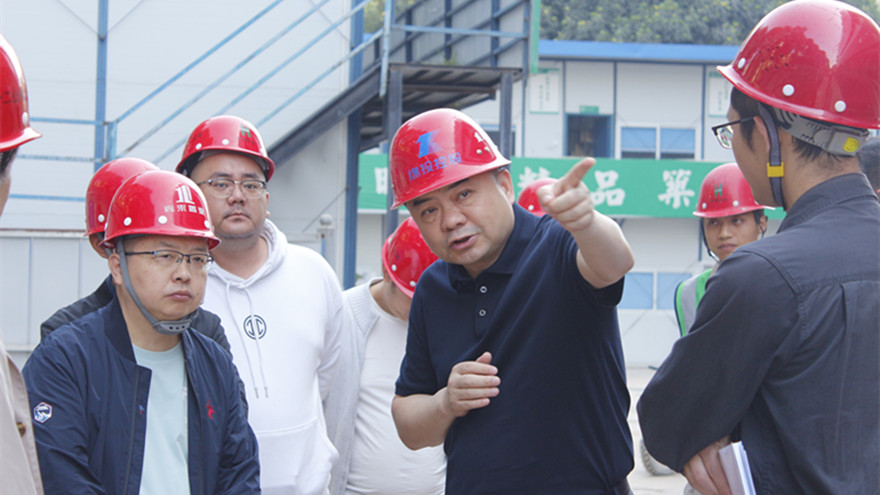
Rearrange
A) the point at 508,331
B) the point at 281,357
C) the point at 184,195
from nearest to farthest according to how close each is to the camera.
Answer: the point at 508,331, the point at 184,195, the point at 281,357

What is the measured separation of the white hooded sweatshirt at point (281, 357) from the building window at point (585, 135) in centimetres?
1998

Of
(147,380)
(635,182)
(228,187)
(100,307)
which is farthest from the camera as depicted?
→ (635,182)

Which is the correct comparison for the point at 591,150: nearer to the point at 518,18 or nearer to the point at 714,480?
the point at 518,18

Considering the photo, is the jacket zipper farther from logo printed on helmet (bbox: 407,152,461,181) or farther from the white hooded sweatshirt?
logo printed on helmet (bbox: 407,152,461,181)

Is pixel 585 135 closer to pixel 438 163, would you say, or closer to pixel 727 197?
pixel 727 197

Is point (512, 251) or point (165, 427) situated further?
point (165, 427)

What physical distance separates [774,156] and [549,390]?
86 centimetres

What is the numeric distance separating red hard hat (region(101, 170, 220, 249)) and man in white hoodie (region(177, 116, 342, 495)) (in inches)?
27.5

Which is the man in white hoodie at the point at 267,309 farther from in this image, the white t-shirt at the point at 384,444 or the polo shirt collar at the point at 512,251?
the polo shirt collar at the point at 512,251

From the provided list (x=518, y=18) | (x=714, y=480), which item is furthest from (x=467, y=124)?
(x=518, y=18)

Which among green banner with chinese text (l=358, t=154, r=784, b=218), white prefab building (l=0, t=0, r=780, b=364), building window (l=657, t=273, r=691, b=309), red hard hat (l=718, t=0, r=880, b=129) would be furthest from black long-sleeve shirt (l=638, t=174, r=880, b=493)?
building window (l=657, t=273, r=691, b=309)

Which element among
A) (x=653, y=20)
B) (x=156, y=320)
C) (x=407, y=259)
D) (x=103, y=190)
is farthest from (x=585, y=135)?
(x=156, y=320)

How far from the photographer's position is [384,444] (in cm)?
399

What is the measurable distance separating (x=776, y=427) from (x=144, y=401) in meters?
1.99
